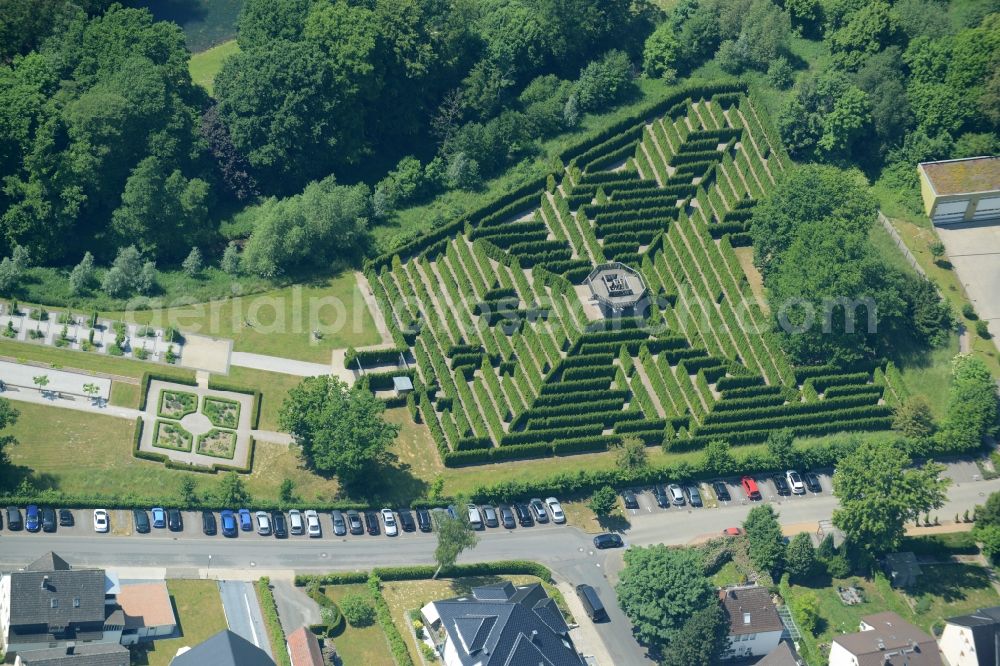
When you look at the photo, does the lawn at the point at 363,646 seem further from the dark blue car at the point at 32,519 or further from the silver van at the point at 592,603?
the dark blue car at the point at 32,519

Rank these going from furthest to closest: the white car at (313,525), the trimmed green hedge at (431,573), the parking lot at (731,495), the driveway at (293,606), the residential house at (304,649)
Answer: the parking lot at (731,495)
the white car at (313,525)
the trimmed green hedge at (431,573)
the driveway at (293,606)
the residential house at (304,649)

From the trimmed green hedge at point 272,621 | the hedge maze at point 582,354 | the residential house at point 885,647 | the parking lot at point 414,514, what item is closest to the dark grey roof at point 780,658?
the residential house at point 885,647

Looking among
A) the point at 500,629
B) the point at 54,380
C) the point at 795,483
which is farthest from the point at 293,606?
the point at 795,483

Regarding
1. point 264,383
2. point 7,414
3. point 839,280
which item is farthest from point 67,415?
point 839,280

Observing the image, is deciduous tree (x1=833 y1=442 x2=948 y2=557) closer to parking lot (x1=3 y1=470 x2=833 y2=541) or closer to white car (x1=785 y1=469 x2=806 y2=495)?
white car (x1=785 y1=469 x2=806 y2=495)

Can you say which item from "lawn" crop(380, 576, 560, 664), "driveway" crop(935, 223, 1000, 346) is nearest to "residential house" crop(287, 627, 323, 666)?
"lawn" crop(380, 576, 560, 664)
